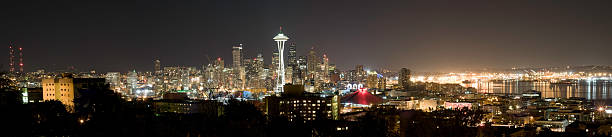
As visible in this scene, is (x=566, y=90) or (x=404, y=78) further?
(x=404, y=78)

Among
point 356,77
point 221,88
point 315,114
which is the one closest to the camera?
point 315,114

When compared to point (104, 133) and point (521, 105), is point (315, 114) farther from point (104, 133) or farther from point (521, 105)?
point (521, 105)

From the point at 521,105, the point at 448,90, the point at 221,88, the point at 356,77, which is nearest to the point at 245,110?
the point at 521,105

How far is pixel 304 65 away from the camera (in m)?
53.3

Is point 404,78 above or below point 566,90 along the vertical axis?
above

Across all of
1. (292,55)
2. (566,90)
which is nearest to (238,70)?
(292,55)

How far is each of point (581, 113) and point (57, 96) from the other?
1951 centimetres

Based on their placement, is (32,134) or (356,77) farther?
(356,77)

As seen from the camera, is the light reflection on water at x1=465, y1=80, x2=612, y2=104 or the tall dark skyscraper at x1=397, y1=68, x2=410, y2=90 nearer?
the light reflection on water at x1=465, y1=80, x2=612, y2=104

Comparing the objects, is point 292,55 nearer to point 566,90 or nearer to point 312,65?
point 312,65

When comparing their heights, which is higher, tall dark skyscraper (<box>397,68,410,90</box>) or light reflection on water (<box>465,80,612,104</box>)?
tall dark skyscraper (<box>397,68,410,90</box>)

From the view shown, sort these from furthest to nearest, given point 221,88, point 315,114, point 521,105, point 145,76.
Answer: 1. point 145,76
2. point 221,88
3. point 521,105
4. point 315,114

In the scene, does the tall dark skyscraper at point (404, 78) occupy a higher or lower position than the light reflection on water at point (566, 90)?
higher

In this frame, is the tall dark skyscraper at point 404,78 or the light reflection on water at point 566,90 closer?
the light reflection on water at point 566,90
